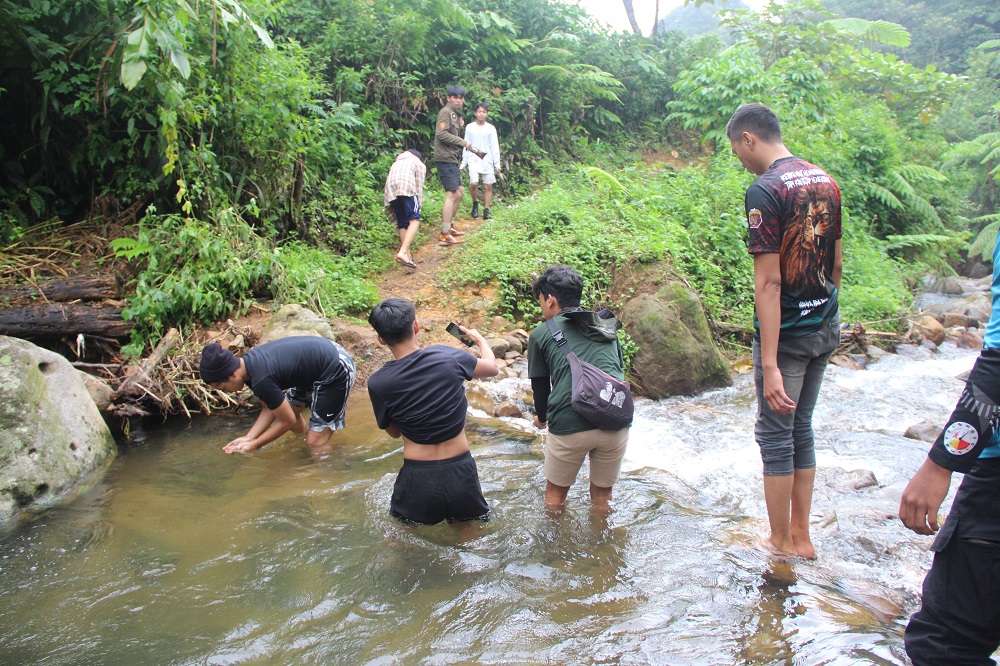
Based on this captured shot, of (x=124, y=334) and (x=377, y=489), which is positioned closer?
(x=377, y=489)

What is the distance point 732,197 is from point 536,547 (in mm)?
7947

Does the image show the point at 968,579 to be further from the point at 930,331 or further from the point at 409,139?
the point at 409,139

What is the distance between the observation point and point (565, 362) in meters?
3.68

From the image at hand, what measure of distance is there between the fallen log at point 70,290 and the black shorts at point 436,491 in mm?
4394

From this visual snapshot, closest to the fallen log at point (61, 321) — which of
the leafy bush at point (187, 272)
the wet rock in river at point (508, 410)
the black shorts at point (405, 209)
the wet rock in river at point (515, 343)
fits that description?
the leafy bush at point (187, 272)

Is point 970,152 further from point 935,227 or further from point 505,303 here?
point 505,303

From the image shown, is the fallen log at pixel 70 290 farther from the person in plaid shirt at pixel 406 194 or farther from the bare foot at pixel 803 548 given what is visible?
the bare foot at pixel 803 548

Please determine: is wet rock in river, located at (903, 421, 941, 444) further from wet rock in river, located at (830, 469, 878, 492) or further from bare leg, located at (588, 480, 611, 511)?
bare leg, located at (588, 480, 611, 511)

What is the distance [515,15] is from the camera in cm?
1484

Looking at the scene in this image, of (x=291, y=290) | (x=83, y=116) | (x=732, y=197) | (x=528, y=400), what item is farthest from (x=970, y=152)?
(x=83, y=116)

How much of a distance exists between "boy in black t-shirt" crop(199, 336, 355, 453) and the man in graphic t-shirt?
3088 mm

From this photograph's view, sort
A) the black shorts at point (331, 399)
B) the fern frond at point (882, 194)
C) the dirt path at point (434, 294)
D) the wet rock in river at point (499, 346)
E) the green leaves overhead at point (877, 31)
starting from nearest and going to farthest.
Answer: the black shorts at point (331, 399) < the wet rock in river at point (499, 346) < the dirt path at point (434, 294) < the fern frond at point (882, 194) < the green leaves overhead at point (877, 31)

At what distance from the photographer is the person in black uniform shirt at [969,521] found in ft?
6.14

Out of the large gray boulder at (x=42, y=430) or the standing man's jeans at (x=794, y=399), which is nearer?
the standing man's jeans at (x=794, y=399)
